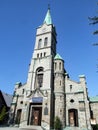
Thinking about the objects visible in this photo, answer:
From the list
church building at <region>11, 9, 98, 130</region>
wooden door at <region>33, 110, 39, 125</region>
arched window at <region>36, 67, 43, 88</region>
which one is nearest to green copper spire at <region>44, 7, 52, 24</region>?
church building at <region>11, 9, 98, 130</region>

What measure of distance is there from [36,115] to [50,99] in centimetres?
548

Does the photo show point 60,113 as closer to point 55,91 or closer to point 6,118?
point 55,91

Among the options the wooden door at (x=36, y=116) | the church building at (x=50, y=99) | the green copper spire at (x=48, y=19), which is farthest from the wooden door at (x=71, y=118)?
the green copper spire at (x=48, y=19)

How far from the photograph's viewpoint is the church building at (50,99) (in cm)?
2815

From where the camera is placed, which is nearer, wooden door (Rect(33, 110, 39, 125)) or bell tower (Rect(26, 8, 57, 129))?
bell tower (Rect(26, 8, 57, 129))

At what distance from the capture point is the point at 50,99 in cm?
2953

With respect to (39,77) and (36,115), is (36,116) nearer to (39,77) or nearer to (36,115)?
(36,115)

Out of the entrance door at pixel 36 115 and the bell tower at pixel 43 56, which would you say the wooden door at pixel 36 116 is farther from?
the bell tower at pixel 43 56

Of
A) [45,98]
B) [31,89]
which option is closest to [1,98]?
[31,89]

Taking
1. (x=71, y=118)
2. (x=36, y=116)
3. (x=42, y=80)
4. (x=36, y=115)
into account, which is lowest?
(x=71, y=118)

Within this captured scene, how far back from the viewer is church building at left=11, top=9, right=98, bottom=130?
92.4 ft

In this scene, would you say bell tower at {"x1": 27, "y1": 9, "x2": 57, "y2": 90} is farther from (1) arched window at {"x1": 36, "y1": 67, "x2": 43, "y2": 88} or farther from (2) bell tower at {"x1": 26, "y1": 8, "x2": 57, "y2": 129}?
(1) arched window at {"x1": 36, "y1": 67, "x2": 43, "y2": 88}

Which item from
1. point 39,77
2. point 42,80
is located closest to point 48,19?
point 39,77

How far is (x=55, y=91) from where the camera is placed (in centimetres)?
3158
